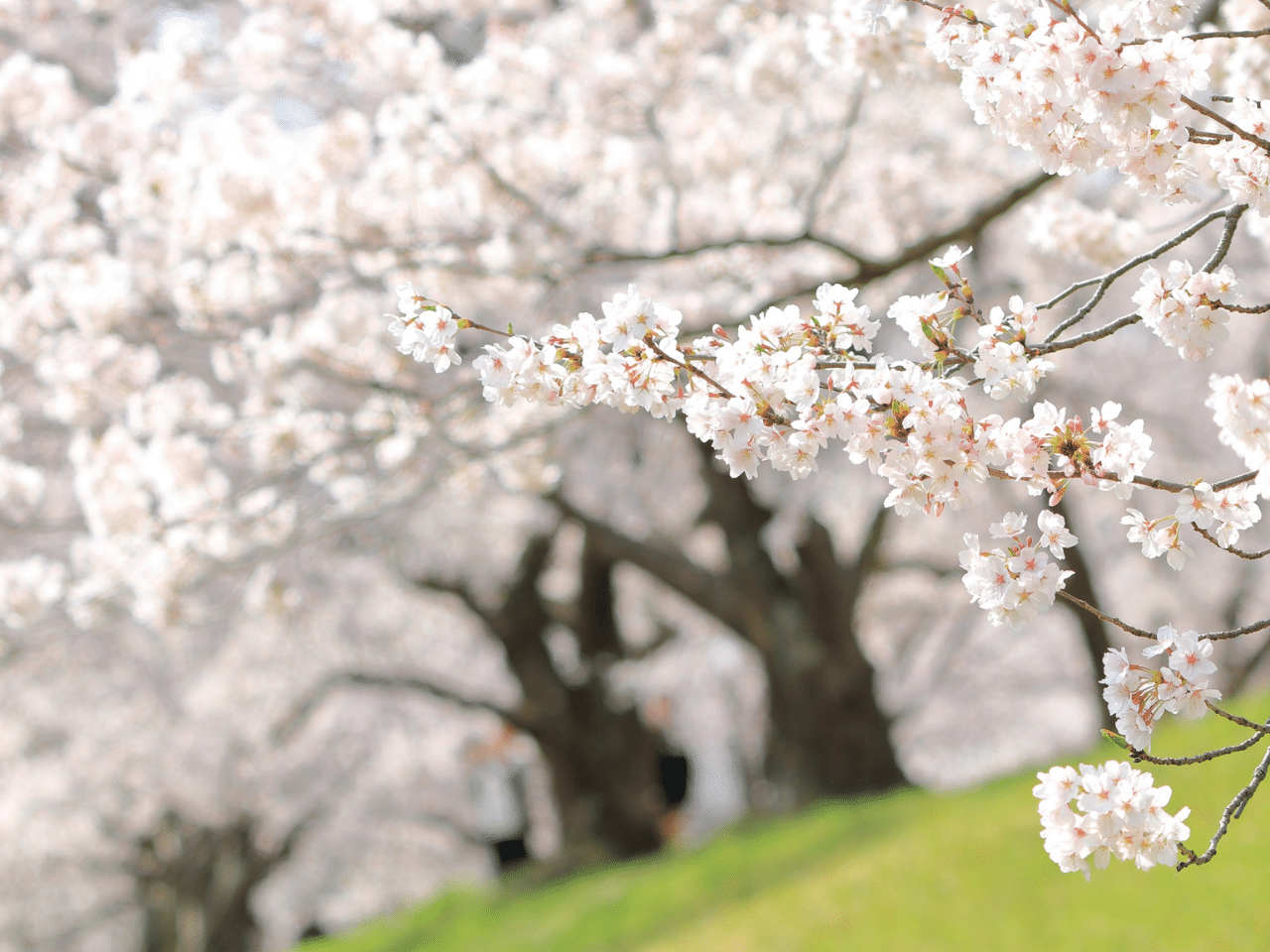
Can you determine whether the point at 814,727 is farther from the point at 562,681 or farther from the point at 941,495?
the point at 941,495

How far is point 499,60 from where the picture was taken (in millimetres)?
6840

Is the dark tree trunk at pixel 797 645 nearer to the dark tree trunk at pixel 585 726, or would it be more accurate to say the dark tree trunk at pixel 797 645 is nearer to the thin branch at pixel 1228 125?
the dark tree trunk at pixel 585 726

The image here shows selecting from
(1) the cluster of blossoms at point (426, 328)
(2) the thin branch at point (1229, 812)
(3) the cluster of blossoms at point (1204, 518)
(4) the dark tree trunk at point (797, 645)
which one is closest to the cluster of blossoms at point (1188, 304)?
(3) the cluster of blossoms at point (1204, 518)

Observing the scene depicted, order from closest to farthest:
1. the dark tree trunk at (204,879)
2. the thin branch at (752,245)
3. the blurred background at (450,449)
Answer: the thin branch at (752,245) → the blurred background at (450,449) → the dark tree trunk at (204,879)

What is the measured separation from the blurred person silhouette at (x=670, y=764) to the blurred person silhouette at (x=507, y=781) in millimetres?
1934

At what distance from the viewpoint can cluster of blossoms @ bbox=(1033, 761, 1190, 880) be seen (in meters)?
2.10

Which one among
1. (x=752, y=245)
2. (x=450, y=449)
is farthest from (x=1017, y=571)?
(x=450, y=449)

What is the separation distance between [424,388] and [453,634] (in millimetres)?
11414

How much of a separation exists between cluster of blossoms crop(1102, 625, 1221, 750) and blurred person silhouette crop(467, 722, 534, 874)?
43.3 ft

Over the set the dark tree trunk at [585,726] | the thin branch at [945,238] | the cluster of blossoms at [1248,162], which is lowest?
the dark tree trunk at [585,726]

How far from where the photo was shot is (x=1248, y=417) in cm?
200

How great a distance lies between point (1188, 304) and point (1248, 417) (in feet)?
0.98

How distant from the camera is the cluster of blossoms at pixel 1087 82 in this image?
6.78 feet

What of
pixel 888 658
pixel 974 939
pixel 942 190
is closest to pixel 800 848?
pixel 974 939
